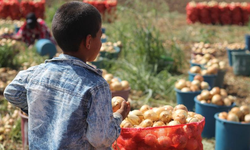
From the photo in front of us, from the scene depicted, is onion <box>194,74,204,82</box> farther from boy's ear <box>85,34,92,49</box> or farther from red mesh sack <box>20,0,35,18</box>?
red mesh sack <box>20,0,35,18</box>

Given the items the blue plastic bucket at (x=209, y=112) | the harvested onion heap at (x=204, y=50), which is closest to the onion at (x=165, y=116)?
the blue plastic bucket at (x=209, y=112)

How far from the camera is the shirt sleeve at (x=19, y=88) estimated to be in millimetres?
1679

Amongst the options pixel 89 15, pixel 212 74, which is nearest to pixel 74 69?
pixel 89 15

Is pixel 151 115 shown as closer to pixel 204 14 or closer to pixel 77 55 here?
pixel 77 55

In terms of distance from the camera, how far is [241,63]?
266 inches

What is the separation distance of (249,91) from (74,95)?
497 cm

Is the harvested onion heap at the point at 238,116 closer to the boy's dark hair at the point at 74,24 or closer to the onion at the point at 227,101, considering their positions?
the onion at the point at 227,101

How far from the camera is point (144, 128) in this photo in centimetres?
213

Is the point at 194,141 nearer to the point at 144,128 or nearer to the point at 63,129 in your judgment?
the point at 144,128

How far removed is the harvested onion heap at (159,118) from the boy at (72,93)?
72 centimetres

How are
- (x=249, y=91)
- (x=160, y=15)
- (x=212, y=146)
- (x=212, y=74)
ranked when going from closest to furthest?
(x=212, y=146), (x=212, y=74), (x=249, y=91), (x=160, y=15)

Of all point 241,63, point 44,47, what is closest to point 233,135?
point 241,63

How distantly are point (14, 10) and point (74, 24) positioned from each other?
15051mm

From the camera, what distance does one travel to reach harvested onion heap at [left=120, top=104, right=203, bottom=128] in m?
2.29
